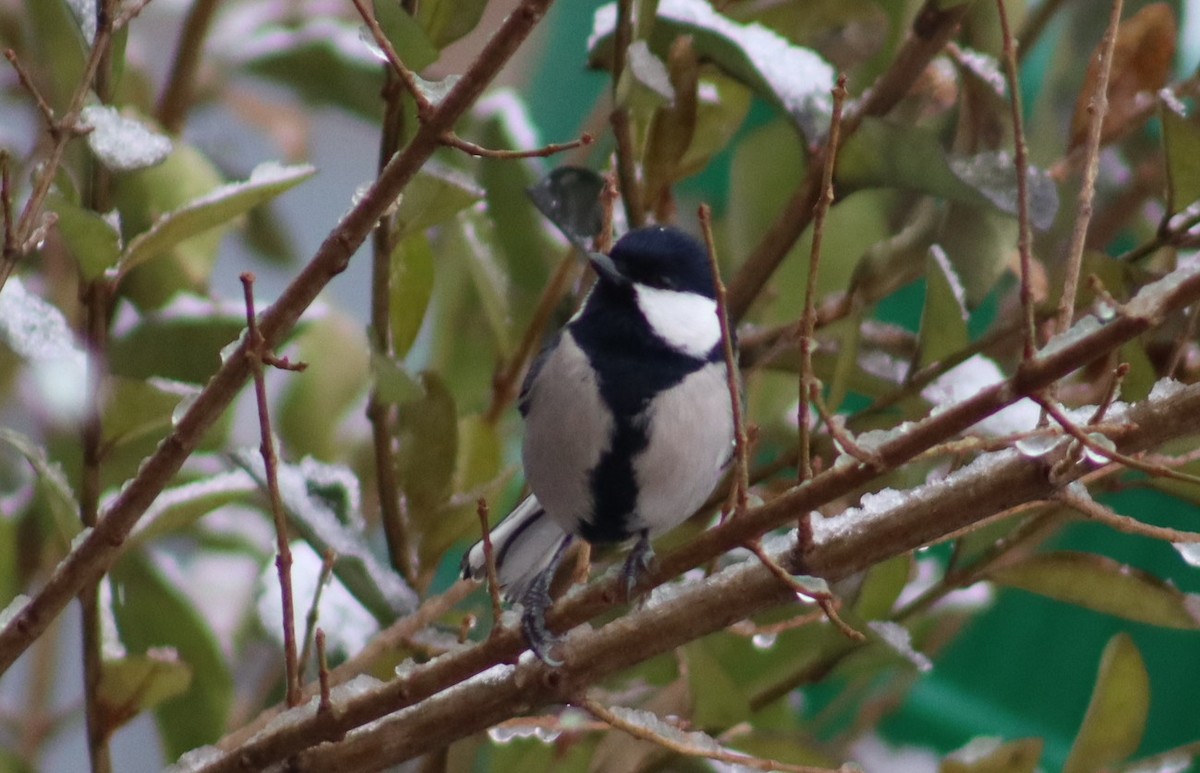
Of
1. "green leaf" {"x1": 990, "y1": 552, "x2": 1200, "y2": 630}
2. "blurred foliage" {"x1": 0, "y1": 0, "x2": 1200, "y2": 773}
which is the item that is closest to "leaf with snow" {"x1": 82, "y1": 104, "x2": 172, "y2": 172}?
"blurred foliage" {"x1": 0, "y1": 0, "x2": 1200, "y2": 773}

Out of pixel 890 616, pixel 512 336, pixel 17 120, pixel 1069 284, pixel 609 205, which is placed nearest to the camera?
pixel 1069 284

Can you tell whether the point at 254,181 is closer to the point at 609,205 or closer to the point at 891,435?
the point at 609,205

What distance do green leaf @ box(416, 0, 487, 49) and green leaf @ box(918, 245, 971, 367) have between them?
23 centimetres

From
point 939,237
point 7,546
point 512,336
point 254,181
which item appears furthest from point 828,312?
point 7,546

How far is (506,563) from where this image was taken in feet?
2.30

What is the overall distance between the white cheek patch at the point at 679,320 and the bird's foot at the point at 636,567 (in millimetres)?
101

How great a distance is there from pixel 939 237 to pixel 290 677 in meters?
0.40

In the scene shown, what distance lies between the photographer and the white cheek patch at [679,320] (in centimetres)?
67

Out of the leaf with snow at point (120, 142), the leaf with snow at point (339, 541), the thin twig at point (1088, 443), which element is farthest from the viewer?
the leaf with snow at point (339, 541)

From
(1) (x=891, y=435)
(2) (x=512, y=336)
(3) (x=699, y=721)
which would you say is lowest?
(3) (x=699, y=721)

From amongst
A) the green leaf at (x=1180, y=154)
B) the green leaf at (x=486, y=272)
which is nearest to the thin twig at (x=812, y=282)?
the green leaf at (x=1180, y=154)

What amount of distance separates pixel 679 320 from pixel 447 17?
0.20 m

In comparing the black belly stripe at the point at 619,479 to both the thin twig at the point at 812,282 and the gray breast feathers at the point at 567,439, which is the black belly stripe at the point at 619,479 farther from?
the thin twig at the point at 812,282

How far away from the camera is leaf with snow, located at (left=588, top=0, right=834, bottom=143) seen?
2.12 feet
